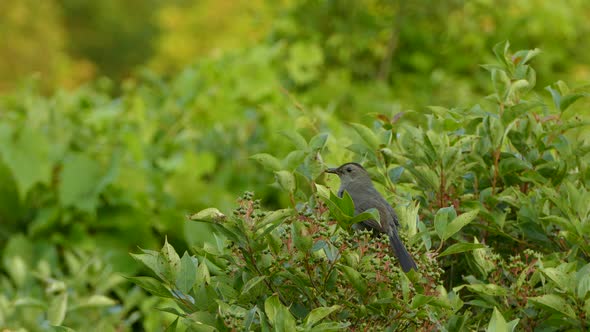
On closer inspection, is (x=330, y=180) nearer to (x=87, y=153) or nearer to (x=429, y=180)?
(x=429, y=180)

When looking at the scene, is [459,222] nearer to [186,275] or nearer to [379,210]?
[379,210]

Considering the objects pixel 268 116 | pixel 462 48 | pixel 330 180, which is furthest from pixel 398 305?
pixel 462 48

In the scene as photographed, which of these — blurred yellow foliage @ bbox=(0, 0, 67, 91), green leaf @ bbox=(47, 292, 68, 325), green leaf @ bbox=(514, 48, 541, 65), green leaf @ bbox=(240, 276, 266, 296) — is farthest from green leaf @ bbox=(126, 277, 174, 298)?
blurred yellow foliage @ bbox=(0, 0, 67, 91)

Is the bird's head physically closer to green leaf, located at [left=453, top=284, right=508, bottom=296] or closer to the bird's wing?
the bird's wing

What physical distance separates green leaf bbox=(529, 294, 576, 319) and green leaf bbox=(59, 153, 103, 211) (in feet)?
13.4

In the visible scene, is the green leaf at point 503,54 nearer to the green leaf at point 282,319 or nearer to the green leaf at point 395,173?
the green leaf at point 395,173

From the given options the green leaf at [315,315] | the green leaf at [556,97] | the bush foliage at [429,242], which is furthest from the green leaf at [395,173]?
the green leaf at [315,315]

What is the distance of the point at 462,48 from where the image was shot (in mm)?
10258

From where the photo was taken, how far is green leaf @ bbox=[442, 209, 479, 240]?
214 centimetres

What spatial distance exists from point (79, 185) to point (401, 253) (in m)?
3.94

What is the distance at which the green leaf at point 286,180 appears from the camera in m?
2.41

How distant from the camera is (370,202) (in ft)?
8.38

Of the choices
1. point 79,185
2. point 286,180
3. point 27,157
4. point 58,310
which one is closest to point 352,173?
point 286,180

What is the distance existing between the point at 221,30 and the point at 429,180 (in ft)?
87.8
